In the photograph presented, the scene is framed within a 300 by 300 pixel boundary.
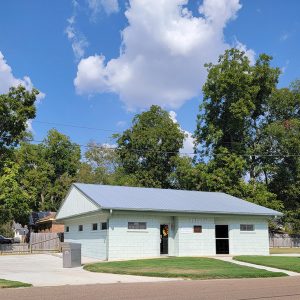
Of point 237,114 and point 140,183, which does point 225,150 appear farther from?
point 140,183

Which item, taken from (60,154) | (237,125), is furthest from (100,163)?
(237,125)

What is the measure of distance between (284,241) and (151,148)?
23.1 m

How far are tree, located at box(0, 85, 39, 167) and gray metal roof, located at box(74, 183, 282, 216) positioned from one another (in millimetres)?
10078

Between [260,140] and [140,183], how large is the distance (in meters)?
16.7

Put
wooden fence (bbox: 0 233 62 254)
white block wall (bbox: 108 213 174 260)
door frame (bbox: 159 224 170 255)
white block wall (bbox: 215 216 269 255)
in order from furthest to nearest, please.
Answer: wooden fence (bbox: 0 233 62 254) < white block wall (bbox: 215 216 269 255) < door frame (bbox: 159 224 170 255) < white block wall (bbox: 108 213 174 260)

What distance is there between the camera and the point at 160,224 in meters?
29.8

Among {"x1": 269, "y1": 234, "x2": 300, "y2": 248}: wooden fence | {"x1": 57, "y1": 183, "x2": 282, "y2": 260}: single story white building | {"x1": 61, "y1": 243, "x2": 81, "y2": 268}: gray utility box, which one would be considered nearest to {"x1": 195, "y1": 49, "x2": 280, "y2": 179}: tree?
{"x1": 269, "y1": 234, "x2": 300, "y2": 248}: wooden fence

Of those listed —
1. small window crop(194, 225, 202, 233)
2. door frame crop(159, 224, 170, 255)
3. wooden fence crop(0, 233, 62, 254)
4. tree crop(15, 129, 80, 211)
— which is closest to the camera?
door frame crop(159, 224, 170, 255)

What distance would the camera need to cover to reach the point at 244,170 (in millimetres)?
52969

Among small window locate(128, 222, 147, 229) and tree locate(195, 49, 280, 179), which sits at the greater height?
tree locate(195, 49, 280, 179)

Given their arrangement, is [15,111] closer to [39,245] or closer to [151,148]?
[39,245]

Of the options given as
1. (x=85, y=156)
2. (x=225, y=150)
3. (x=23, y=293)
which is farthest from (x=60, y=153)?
(x=23, y=293)

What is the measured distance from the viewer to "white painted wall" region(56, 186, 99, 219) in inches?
1215

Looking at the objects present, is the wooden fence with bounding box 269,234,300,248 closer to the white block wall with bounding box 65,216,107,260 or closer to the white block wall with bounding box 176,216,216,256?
the white block wall with bounding box 176,216,216,256
